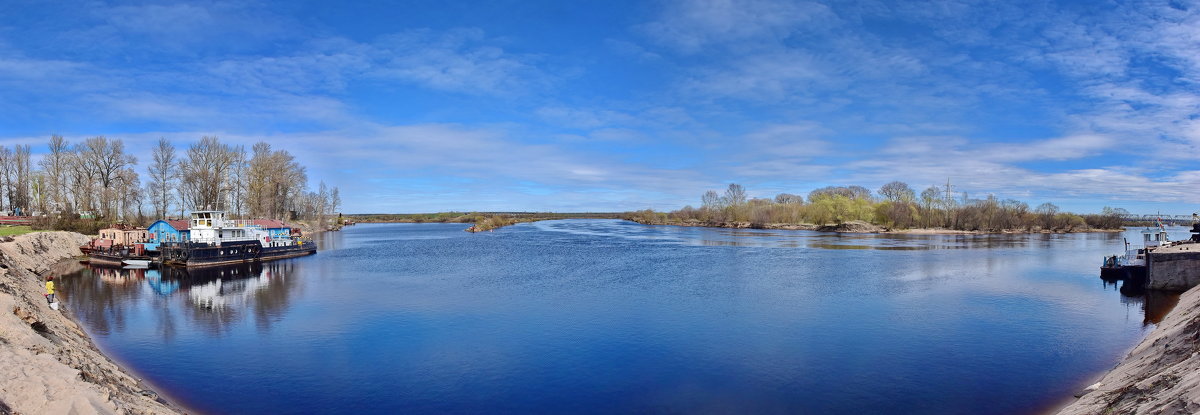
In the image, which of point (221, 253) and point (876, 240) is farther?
point (876, 240)

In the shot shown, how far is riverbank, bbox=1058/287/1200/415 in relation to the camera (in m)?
7.95

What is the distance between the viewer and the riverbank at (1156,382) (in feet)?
26.1

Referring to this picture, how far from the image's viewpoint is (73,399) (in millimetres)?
8555

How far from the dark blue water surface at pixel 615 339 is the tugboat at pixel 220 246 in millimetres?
4071

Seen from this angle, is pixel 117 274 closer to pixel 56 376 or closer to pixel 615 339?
pixel 56 376

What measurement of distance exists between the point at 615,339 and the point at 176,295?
22.5 meters

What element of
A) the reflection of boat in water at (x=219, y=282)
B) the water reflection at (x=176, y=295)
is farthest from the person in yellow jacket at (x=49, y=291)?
the reflection of boat in water at (x=219, y=282)

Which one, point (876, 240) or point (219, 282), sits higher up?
point (876, 240)

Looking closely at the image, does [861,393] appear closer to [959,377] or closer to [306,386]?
[959,377]

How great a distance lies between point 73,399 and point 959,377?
17227 millimetres

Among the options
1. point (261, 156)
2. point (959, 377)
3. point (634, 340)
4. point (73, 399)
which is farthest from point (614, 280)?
point (261, 156)

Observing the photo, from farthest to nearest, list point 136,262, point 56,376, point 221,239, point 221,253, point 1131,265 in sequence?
point 221,239
point 221,253
point 136,262
point 1131,265
point 56,376

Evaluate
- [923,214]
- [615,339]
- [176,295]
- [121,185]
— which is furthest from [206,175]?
[923,214]

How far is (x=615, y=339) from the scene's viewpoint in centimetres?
1800
